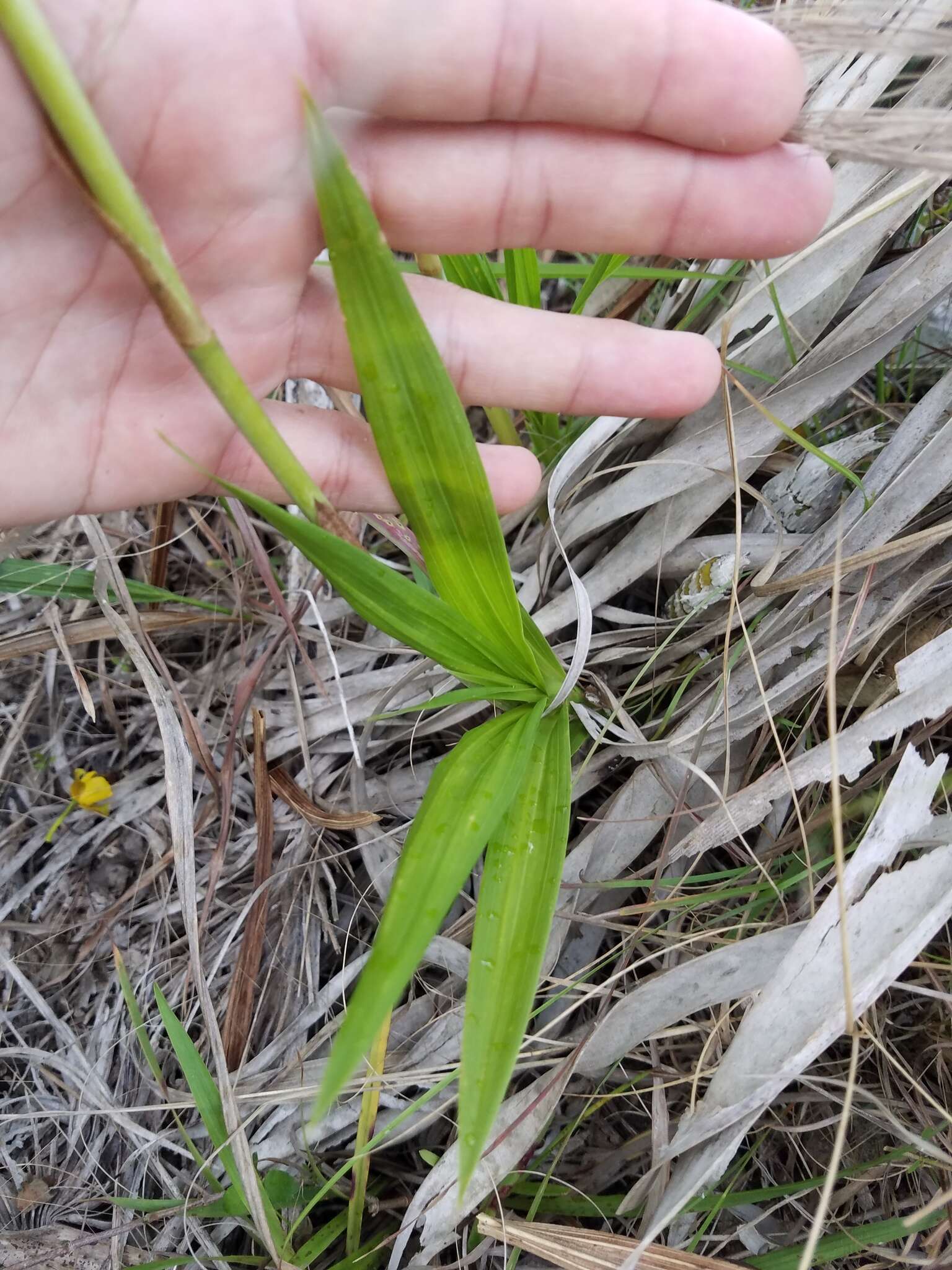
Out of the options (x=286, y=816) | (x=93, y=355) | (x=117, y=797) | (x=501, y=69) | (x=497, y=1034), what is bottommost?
(x=117, y=797)

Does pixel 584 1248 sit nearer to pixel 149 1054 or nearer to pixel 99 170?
pixel 149 1054

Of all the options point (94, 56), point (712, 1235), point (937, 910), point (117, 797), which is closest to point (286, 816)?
point (117, 797)

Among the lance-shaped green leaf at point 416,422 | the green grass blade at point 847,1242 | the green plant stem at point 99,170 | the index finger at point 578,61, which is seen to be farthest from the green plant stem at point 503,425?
the green grass blade at point 847,1242

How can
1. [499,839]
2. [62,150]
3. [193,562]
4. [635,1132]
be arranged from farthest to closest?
[193,562] < [635,1132] < [499,839] < [62,150]

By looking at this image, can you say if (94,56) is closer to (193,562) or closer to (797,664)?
(193,562)

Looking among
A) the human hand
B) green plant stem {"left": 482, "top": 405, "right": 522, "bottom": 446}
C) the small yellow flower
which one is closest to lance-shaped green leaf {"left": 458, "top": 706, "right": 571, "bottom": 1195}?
the human hand
